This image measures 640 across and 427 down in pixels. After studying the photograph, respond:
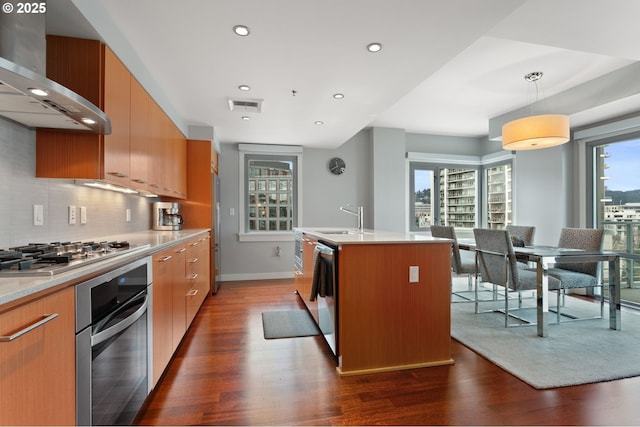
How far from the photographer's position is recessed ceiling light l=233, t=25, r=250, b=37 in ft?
6.12

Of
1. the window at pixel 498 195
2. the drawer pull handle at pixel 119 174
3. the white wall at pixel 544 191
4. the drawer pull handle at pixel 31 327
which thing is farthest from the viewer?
the window at pixel 498 195

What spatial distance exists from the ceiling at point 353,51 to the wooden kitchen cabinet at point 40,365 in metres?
1.48

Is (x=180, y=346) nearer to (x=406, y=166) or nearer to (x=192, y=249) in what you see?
(x=192, y=249)

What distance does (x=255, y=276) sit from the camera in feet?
16.6

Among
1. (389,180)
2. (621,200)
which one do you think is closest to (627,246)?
(621,200)

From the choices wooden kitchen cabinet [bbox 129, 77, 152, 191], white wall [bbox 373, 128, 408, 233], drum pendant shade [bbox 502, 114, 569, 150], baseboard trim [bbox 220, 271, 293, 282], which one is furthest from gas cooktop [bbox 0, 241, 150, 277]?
white wall [bbox 373, 128, 408, 233]

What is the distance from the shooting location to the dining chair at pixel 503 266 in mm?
2820

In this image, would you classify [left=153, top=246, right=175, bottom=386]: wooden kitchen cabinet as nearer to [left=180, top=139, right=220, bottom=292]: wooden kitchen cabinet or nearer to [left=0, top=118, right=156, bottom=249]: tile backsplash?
[left=0, top=118, right=156, bottom=249]: tile backsplash

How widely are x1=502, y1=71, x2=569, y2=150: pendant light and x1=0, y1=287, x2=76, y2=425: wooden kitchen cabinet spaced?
3.58m

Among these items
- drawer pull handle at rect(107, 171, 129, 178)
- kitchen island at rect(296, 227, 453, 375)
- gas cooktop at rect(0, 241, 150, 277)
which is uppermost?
drawer pull handle at rect(107, 171, 129, 178)

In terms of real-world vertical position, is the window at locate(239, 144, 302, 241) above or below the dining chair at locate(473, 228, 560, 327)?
above

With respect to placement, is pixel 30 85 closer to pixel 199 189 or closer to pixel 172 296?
pixel 172 296

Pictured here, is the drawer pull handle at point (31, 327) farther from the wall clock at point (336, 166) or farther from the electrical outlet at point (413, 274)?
the wall clock at point (336, 166)

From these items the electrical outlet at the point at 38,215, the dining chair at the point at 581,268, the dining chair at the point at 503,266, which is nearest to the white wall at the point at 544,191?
the dining chair at the point at 581,268
